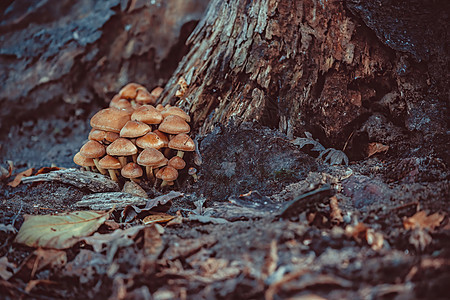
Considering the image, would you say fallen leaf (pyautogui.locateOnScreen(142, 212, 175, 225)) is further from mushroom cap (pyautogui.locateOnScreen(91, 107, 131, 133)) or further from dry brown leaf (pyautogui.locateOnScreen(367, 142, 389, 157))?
dry brown leaf (pyautogui.locateOnScreen(367, 142, 389, 157))

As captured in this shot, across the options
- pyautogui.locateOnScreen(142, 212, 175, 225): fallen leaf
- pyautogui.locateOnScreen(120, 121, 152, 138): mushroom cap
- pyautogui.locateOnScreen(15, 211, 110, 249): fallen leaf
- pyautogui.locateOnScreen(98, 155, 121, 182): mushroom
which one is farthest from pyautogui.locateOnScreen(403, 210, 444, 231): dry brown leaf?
pyautogui.locateOnScreen(98, 155, 121, 182): mushroom

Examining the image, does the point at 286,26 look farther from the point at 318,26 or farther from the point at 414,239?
the point at 414,239

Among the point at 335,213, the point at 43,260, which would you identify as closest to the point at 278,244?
the point at 335,213

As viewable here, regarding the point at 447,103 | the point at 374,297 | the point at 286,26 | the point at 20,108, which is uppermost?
the point at 286,26

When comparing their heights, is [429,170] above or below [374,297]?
above

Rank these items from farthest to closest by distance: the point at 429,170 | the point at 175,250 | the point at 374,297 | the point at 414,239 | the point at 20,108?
the point at 20,108 → the point at 429,170 → the point at 175,250 → the point at 414,239 → the point at 374,297

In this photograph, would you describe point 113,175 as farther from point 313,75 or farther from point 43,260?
point 313,75

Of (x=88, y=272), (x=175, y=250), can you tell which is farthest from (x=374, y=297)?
(x=88, y=272)

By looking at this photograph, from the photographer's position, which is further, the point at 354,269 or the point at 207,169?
the point at 207,169
